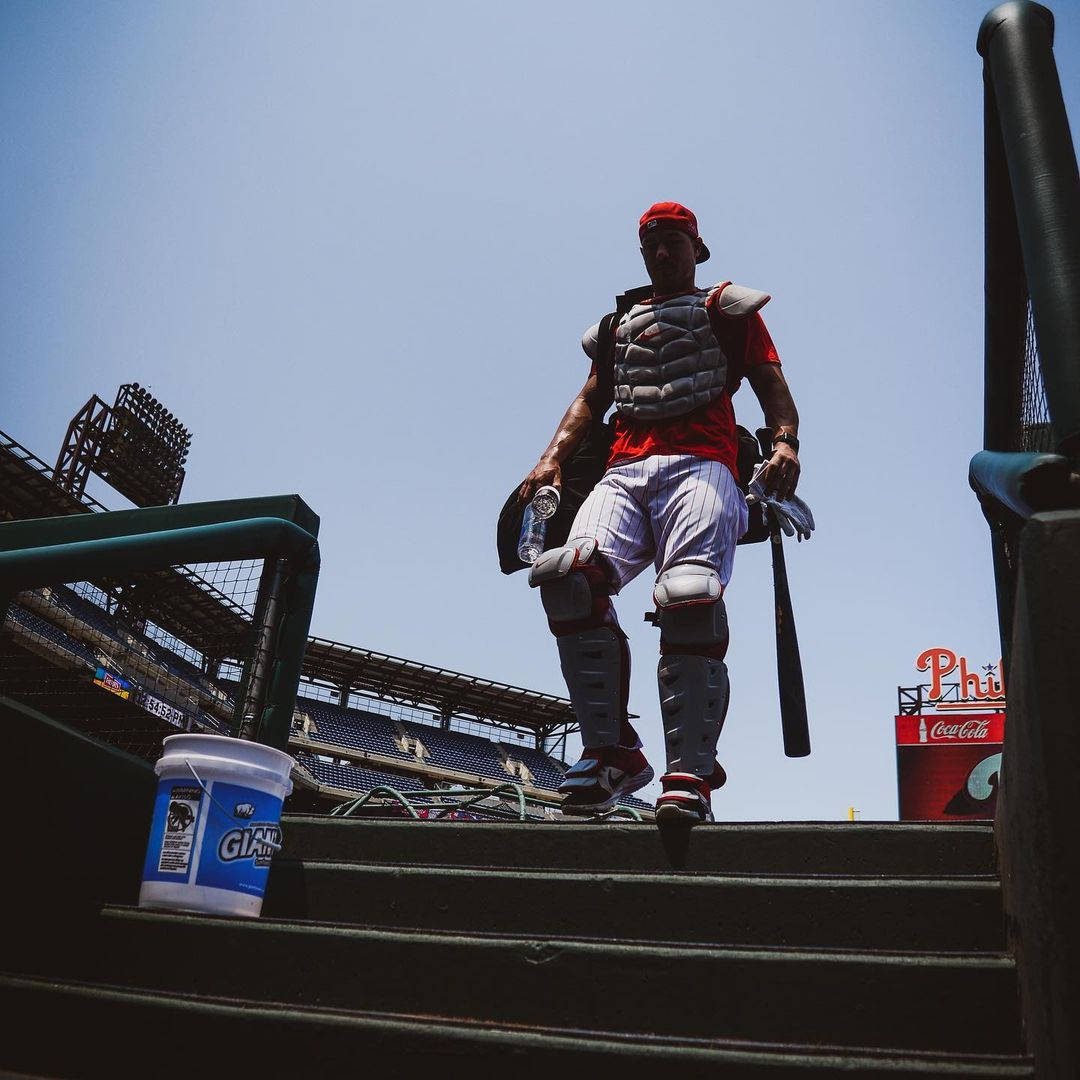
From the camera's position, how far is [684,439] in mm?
3500

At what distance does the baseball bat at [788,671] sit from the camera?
11.0ft

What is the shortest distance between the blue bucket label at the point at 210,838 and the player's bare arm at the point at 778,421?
81.2 inches

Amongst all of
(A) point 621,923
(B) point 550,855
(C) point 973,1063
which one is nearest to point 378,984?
(A) point 621,923

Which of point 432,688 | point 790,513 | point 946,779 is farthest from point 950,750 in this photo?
point 790,513

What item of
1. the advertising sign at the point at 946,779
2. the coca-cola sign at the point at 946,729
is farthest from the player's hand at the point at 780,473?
the coca-cola sign at the point at 946,729

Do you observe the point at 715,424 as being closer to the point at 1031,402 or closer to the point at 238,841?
the point at 1031,402

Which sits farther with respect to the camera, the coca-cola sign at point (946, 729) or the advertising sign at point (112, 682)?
the coca-cola sign at point (946, 729)

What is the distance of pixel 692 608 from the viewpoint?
122 inches

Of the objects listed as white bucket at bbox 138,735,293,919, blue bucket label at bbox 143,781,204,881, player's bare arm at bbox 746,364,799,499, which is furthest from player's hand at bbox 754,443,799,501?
blue bucket label at bbox 143,781,204,881

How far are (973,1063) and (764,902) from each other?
0.65m

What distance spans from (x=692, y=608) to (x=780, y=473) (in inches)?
26.0

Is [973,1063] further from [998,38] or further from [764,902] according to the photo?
[998,38]

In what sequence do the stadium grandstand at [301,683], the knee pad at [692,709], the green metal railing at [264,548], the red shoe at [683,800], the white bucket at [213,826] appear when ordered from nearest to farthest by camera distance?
the white bucket at [213,826] < the red shoe at [683,800] < the green metal railing at [264,548] < the knee pad at [692,709] < the stadium grandstand at [301,683]

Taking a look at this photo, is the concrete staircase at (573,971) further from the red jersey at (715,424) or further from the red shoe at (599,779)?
the red jersey at (715,424)
